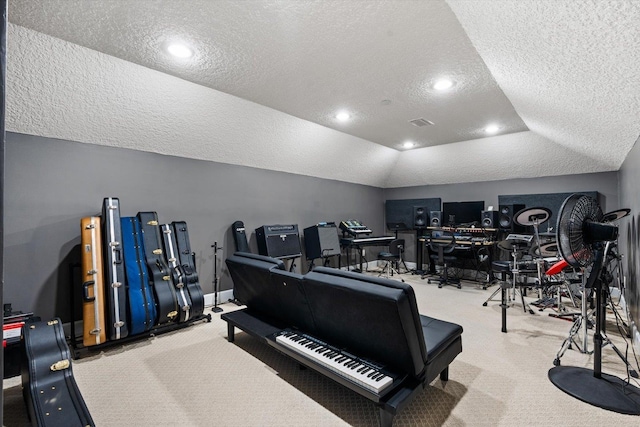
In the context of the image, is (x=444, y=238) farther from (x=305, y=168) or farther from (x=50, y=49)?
(x=50, y=49)

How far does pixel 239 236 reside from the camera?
15.2 ft

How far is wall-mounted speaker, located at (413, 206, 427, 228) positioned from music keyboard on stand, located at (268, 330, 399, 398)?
477 cm

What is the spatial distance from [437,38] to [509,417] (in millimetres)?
2707

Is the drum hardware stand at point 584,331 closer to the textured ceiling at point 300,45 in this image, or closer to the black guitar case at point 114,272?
the textured ceiling at point 300,45

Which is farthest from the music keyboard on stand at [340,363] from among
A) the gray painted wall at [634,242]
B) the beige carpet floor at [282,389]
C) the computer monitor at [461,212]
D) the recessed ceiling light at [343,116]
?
the computer monitor at [461,212]

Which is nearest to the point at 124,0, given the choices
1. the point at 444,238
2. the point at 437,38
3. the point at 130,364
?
the point at 437,38

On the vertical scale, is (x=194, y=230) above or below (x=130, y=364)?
above

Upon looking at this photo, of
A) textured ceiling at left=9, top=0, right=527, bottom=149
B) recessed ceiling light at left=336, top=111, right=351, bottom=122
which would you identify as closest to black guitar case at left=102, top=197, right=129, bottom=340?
textured ceiling at left=9, top=0, right=527, bottom=149

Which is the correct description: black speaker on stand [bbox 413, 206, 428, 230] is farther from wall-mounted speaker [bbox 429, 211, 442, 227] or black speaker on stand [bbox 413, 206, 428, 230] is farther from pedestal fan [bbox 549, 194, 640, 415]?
pedestal fan [bbox 549, 194, 640, 415]

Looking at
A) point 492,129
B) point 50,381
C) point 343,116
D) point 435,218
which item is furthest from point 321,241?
point 50,381

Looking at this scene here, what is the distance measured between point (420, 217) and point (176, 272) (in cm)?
490

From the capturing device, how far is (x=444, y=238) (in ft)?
19.9

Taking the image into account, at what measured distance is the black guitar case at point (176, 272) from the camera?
3.42m

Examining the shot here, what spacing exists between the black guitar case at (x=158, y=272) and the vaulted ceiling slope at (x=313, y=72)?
3.22 ft
